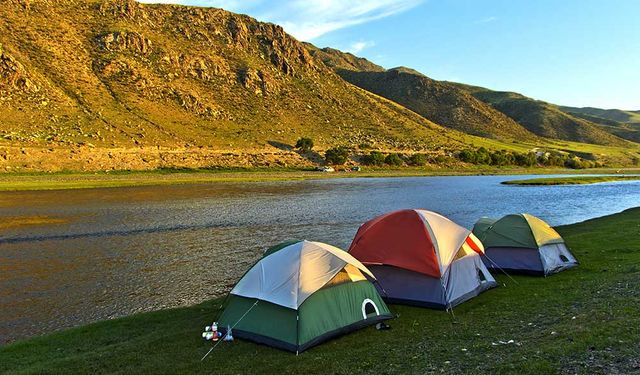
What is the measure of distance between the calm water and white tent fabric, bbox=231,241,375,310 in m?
5.62

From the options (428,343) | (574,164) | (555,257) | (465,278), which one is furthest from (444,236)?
(574,164)

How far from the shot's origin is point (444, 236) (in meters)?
15.3

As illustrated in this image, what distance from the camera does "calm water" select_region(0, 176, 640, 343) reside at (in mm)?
17953

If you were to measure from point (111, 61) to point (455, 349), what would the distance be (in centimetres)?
12811

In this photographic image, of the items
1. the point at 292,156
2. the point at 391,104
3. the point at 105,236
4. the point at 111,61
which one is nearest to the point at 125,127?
the point at 111,61

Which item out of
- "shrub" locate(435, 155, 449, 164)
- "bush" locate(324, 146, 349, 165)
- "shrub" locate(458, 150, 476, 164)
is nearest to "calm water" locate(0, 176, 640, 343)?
"bush" locate(324, 146, 349, 165)

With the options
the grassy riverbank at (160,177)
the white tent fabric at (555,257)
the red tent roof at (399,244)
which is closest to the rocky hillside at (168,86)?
the grassy riverbank at (160,177)

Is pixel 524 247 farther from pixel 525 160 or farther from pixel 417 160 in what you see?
pixel 525 160

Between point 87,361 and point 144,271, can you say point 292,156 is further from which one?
point 87,361

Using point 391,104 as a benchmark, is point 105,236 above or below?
below

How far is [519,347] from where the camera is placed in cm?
989

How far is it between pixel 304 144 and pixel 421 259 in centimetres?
10093

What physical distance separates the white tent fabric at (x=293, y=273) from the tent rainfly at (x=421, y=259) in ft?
7.60

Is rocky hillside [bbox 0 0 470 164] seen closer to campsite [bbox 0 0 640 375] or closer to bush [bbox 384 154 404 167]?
campsite [bbox 0 0 640 375]
